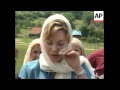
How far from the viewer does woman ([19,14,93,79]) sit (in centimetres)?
315

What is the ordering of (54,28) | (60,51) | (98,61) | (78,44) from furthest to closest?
(98,61) → (78,44) → (60,51) → (54,28)

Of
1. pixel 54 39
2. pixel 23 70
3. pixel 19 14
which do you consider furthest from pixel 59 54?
pixel 19 14

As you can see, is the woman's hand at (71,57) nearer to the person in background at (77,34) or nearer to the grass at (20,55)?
the person in background at (77,34)

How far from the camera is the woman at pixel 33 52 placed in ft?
10.9

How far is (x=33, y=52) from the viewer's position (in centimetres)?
337

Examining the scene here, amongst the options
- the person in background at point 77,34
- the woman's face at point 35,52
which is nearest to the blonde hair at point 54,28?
the woman's face at point 35,52

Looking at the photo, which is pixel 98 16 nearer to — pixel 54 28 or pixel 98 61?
pixel 98 61

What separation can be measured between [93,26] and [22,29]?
72 centimetres

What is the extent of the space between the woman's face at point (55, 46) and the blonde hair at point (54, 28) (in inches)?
2.9

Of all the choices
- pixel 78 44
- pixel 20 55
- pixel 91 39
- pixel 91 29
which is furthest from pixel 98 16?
pixel 20 55

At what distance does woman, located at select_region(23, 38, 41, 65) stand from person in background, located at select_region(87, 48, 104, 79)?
53 cm

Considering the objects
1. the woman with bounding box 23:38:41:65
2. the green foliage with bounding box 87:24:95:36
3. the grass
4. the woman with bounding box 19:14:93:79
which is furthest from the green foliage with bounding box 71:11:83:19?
the grass

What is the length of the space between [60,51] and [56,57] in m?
0.07

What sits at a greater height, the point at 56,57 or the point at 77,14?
the point at 77,14
